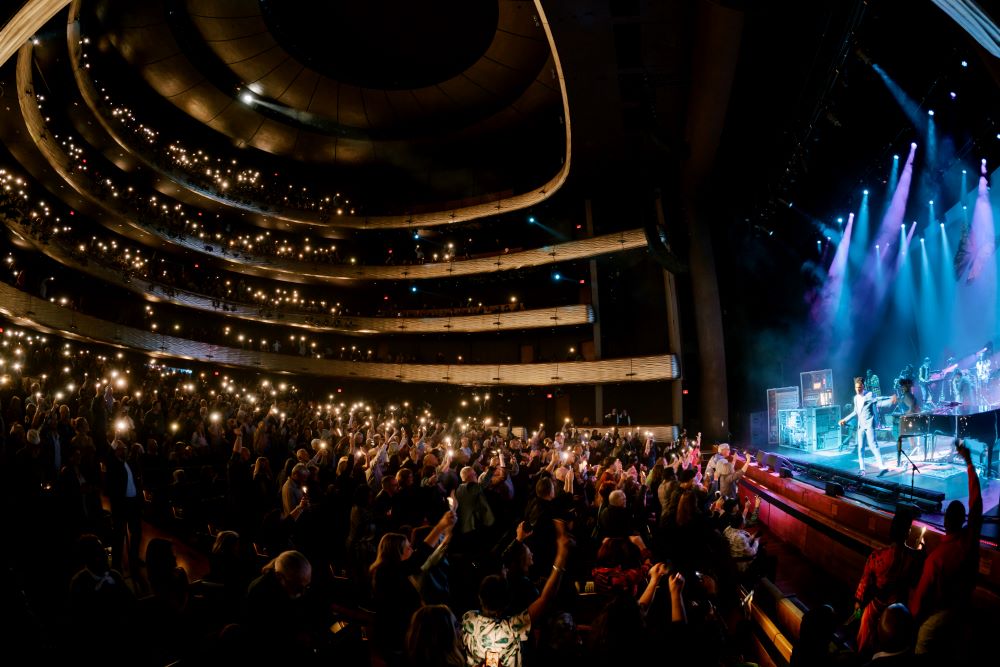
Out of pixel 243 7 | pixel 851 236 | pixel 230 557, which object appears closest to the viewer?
pixel 230 557

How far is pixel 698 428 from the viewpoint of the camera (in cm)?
2178

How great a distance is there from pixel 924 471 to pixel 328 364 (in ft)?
83.0

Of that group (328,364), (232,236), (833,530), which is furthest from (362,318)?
(833,530)

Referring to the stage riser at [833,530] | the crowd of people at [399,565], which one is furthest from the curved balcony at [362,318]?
the stage riser at [833,530]

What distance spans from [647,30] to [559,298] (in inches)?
610

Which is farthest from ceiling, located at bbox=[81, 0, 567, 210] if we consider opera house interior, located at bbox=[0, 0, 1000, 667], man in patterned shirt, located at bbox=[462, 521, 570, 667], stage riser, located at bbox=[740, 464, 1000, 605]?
man in patterned shirt, located at bbox=[462, 521, 570, 667]

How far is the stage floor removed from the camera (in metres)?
7.22

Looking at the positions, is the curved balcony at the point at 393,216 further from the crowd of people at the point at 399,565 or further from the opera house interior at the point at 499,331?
the crowd of people at the point at 399,565

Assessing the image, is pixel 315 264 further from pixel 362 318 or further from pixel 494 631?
pixel 494 631

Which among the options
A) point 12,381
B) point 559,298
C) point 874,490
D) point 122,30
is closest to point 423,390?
point 559,298

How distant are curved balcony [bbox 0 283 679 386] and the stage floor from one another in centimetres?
978

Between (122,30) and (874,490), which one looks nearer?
(874,490)

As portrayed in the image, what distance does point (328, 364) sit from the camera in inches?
1096

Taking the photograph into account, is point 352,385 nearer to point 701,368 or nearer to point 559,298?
point 559,298
